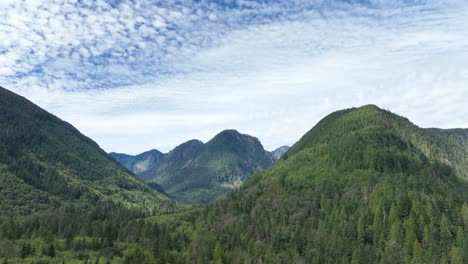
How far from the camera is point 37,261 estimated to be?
200m

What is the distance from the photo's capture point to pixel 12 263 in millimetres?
195125

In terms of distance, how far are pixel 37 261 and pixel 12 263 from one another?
36.4ft
